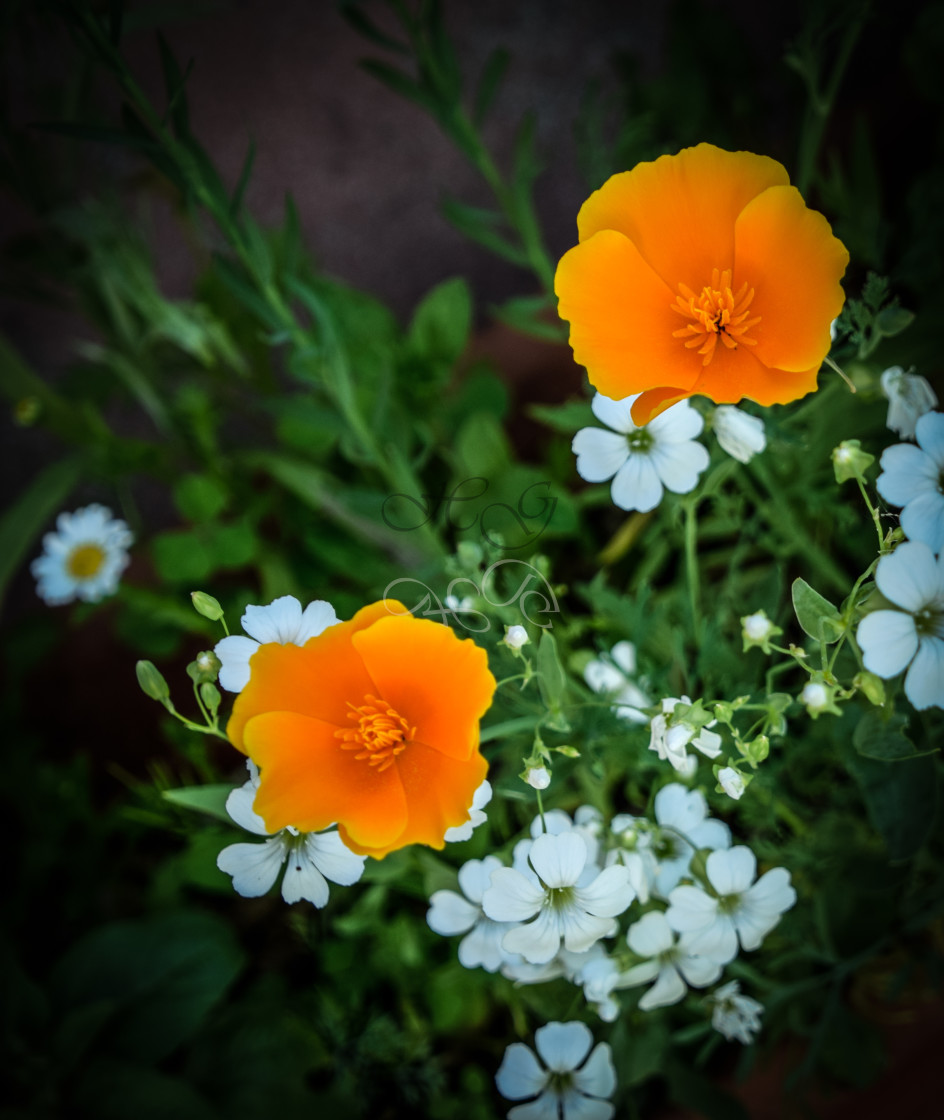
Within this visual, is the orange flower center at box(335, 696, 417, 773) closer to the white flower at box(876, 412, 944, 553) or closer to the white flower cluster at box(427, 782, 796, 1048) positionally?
the white flower cluster at box(427, 782, 796, 1048)

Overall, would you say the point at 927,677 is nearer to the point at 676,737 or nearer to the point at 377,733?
the point at 676,737

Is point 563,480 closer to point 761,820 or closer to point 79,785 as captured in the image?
point 761,820

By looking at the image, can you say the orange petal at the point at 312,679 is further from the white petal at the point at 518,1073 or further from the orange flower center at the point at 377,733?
the white petal at the point at 518,1073

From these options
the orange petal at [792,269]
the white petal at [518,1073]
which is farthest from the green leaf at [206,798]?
the orange petal at [792,269]

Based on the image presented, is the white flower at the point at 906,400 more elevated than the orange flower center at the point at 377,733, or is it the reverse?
the white flower at the point at 906,400

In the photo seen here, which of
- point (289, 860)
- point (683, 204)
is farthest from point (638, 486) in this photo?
point (289, 860)

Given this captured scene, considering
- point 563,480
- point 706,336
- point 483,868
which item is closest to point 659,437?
point 706,336
